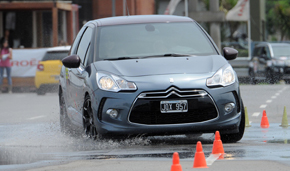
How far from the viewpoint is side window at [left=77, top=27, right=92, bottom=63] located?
10045 millimetres

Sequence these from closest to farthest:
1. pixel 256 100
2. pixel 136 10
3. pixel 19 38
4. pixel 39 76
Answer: pixel 256 100, pixel 39 76, pixel 19 38, pixel 136 10

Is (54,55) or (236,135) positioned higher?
(236,135)

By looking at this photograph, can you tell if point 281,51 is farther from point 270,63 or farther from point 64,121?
point 64,121

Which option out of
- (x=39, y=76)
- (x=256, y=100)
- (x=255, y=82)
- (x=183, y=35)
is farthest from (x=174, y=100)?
(x=255, y=82)

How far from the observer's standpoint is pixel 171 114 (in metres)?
8.51

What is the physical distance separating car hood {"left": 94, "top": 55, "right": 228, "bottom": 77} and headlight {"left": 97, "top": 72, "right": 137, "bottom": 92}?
9 centimetres

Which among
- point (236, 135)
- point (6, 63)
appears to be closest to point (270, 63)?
point (6, 63)

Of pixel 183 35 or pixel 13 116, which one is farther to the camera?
pixel 13 116

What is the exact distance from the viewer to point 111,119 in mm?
8586

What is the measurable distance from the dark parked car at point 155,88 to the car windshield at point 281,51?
22663mm

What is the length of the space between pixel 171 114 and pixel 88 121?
4.06ft

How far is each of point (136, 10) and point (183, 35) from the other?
3414cm

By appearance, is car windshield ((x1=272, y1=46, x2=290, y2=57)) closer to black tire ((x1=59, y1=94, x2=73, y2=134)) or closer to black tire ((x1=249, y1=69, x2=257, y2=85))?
black tire ((x1=249, y1=69, x2=257, y2=85))

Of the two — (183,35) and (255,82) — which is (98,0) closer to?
(255,82)
